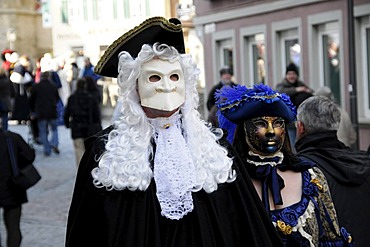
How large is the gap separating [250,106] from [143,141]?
784mm

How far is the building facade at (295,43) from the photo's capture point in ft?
45.8

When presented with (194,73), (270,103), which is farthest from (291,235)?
(194,73)

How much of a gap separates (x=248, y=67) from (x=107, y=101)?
9.87 meters

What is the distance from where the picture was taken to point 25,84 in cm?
2167

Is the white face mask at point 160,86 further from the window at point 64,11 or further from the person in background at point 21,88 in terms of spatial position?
the window at point 64,11

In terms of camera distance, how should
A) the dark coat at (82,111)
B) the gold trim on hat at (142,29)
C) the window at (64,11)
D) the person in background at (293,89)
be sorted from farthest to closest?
the window at (64,11) < the dark coat at (82,111) < the person in background at (293,89) < the gold trim on hat at (142,29)

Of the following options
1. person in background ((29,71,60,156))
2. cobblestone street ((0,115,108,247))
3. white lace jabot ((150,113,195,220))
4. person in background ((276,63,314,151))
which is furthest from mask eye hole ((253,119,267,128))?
person in background ((29,71,60,156))

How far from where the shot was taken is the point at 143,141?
12.7 feet

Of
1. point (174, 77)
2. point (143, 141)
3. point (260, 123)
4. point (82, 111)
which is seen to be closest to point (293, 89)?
point (82, 111)

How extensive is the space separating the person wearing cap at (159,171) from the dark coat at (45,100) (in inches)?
547

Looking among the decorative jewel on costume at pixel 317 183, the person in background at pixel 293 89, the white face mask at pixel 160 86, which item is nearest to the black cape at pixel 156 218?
the white face mask at pixel 160 86

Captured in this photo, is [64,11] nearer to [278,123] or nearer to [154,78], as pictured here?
[278,123]

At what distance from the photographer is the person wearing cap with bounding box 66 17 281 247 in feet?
12.2

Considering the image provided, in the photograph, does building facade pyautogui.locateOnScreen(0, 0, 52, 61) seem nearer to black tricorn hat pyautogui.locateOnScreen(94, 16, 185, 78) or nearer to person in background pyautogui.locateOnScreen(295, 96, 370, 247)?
person in background pyautogui.locateOnScreen(295, 96, 370, 247)
